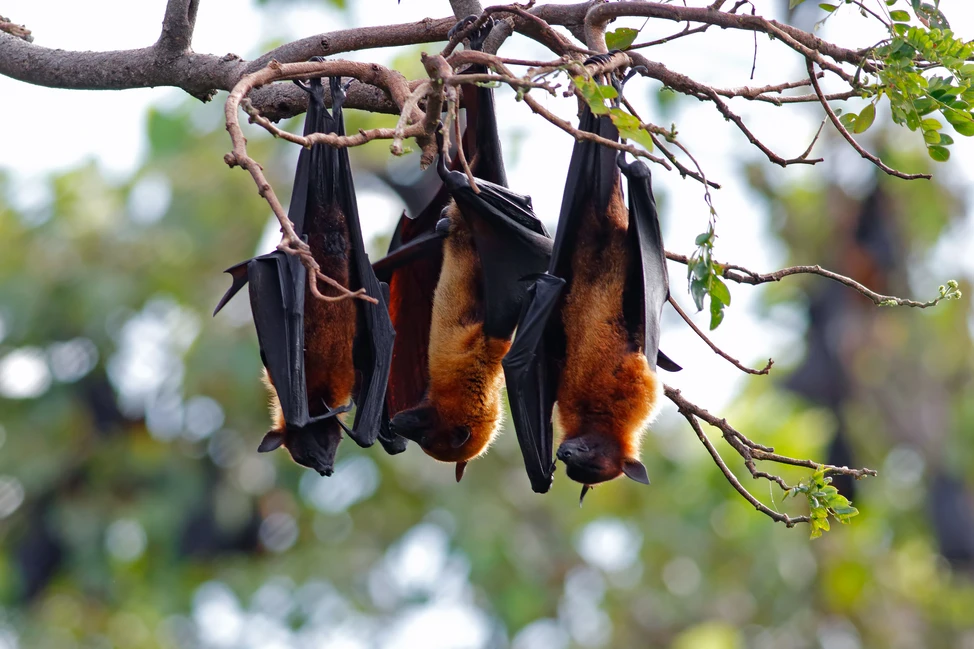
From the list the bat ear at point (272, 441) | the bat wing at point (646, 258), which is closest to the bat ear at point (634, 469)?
the bat wing at point (646, 258)

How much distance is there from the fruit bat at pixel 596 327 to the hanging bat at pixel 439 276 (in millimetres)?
356

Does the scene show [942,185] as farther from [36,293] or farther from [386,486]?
[36,293]

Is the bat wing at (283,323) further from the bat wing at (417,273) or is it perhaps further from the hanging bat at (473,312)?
the bat wing at (417,273)

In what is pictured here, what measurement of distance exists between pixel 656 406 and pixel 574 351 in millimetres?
425

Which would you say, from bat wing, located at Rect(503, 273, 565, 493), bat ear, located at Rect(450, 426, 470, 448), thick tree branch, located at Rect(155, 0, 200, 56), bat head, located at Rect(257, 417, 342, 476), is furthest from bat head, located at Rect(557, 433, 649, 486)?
thick tree branch, located at Rect(155, 0, 200, 56)

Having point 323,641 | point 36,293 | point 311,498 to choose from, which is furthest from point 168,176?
point 323,641

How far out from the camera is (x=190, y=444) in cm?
1580

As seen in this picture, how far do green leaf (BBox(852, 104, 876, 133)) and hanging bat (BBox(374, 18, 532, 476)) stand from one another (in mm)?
1493

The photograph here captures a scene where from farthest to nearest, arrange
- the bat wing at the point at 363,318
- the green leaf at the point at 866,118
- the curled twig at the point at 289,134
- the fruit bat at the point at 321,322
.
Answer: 1. the bat wing at the point at 363,318
2. the fruit bat at the point at 321,322
3. the green leaf at the point at 866,118
4. the curled twig at the point at 289,134

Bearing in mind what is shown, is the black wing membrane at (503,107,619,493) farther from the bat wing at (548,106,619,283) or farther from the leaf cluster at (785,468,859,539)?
the leaf cluster at (785,468,859,539)

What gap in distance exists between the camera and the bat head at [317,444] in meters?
4.46

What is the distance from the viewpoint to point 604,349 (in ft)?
14.2

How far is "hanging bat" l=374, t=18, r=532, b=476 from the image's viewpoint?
472 centimetres

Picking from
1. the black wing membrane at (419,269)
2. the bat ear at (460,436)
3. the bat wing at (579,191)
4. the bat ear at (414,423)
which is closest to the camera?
the bat wing at (579,191)
